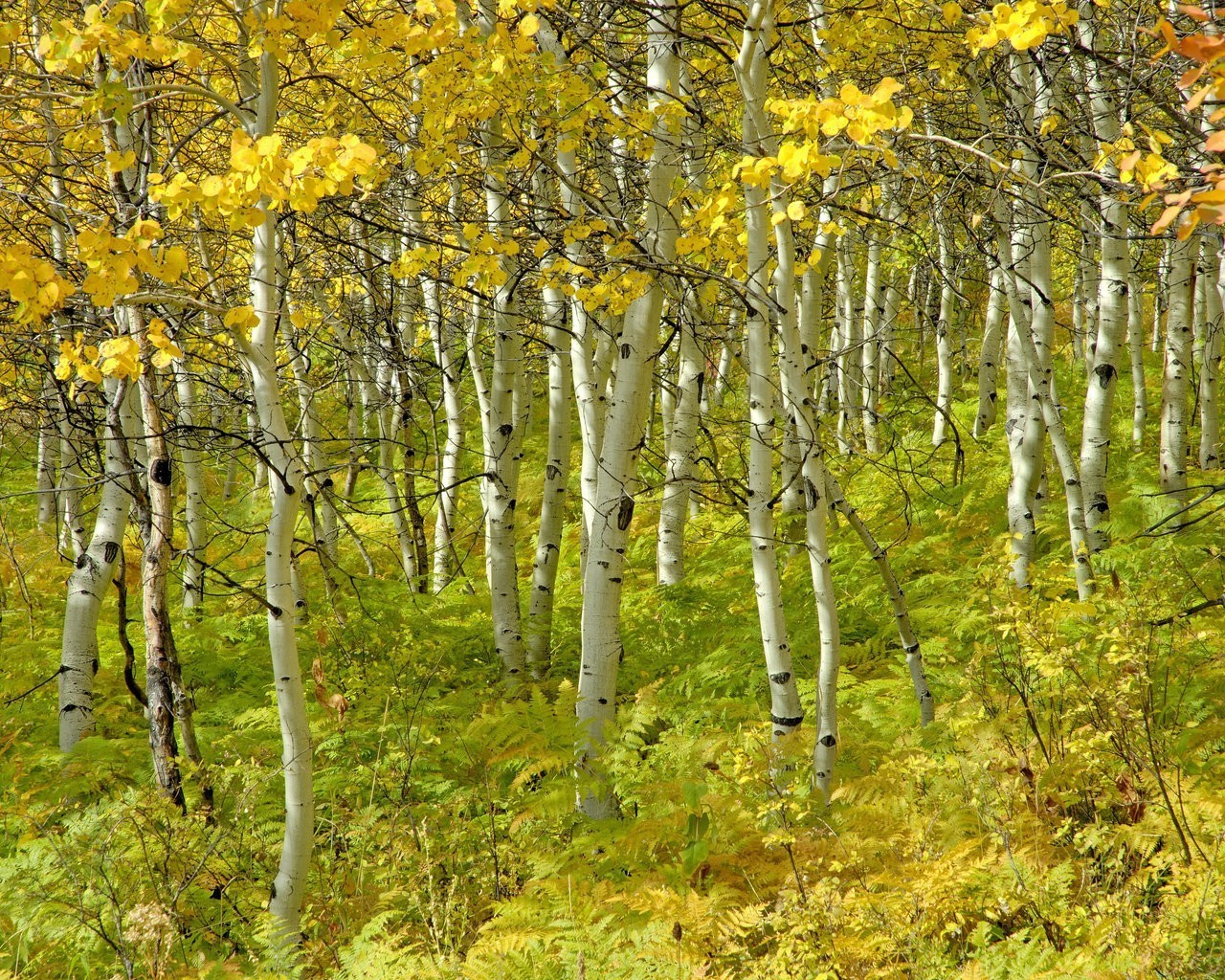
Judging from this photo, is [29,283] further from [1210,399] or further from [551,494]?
[1210,399]

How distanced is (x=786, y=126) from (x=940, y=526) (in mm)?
6627

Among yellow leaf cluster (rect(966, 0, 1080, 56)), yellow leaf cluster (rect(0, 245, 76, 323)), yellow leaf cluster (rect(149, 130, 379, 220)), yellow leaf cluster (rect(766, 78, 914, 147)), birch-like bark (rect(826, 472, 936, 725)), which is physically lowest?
birch-like bark (rect(826, 472, 936, 725))

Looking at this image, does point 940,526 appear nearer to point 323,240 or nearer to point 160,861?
point 323,240

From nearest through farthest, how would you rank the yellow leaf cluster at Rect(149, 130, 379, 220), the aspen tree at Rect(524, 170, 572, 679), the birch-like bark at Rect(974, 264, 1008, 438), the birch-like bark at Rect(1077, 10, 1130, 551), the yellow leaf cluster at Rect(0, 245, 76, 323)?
the yellow leaf cluster at Rect(0, 245, 76, 323) < the yellow leaf cluster at Rect(149, 130, 379, 220) < the birch-like bark at Rect(1077, 10, 1130, 551) < the aspen tree at Rect(524, 170, 572, 679) < the birch-like bark at Rect(974, 264, 1008, 438)

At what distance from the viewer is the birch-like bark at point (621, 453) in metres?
4.18

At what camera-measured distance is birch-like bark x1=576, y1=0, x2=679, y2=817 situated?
4176 mm

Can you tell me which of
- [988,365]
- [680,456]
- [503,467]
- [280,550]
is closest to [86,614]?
[503,467]

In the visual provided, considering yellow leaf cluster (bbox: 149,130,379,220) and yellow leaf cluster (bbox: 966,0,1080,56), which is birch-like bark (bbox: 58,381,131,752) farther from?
yellow leaf cluster (bbox: 966,0,1080,56)

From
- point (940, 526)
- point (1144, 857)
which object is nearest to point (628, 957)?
point (1144, 857)

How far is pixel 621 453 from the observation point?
4.31 metres

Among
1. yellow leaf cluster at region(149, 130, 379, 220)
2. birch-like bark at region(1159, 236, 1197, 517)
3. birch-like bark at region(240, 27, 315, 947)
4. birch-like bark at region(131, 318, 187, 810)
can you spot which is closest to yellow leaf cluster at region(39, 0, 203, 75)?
birch-like bark at region(240, 27, 315, 947)

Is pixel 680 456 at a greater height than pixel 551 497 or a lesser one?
greater

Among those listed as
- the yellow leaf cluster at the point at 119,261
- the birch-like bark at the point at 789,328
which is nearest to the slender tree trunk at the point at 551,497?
the birch-like bark at the point at 789,328

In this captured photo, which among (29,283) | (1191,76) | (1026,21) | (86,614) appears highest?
(1026,21)
